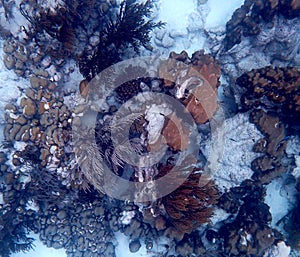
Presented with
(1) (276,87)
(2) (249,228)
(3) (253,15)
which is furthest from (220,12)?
(2) (249,228)

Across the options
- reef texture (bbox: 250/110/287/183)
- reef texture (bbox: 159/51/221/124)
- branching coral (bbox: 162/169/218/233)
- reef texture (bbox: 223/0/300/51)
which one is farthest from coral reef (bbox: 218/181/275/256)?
reef texture (bbox: 223/0/300/51)

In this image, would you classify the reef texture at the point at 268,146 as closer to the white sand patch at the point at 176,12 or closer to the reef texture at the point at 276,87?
the reef texture at the point at 276,87

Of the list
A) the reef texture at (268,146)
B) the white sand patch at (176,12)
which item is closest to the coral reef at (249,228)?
the reef texture at (268,146)

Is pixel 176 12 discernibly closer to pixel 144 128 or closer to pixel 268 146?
pixel 144 128

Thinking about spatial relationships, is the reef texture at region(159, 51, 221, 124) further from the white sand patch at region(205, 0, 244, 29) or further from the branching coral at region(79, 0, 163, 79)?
the white sand patch at region(205, 0, 244, 29)

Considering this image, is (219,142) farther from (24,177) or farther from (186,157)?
(24,177)
